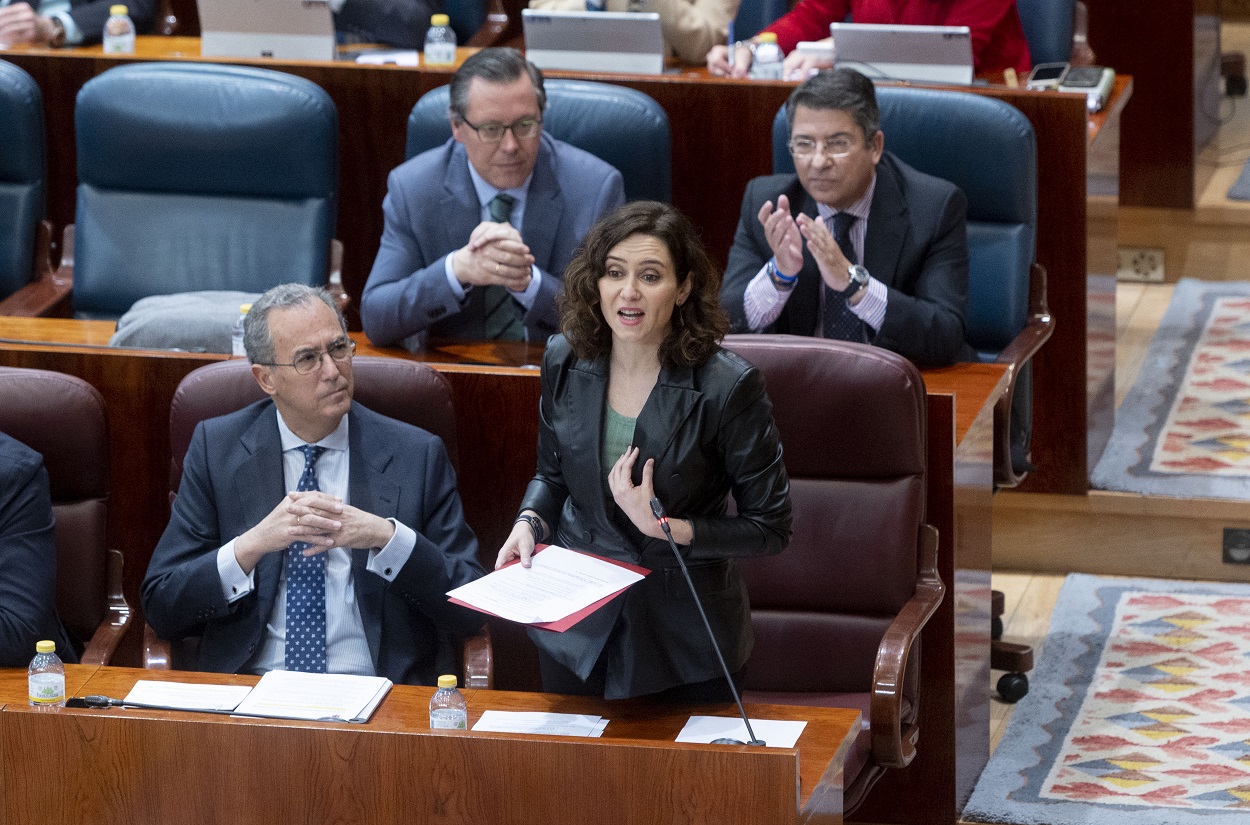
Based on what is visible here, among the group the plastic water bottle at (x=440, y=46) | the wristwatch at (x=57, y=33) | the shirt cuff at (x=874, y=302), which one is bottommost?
the shirt cuff at (x=874, y=302)

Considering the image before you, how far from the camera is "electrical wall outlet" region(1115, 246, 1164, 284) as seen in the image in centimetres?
443

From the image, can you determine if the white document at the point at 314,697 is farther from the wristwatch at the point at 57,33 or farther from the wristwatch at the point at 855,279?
the wristwatch at the point at 57,33

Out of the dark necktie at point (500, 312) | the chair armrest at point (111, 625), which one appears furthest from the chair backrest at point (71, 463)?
the dark necktie at point (500, 312)

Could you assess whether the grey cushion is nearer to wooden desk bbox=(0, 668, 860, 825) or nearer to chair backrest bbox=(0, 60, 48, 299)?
chair backrest bbox=(0, 60, 48, 299)

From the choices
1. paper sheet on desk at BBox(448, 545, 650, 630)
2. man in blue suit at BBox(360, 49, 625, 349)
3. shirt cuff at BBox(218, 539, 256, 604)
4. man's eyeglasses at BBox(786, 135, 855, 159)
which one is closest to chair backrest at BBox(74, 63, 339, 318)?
man in blue suit at BBox(360, 49, 625, 349)

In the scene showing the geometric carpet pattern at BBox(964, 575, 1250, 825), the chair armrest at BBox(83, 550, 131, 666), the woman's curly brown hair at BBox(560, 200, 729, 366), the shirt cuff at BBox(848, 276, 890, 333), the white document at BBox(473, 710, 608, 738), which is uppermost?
the woman's curly brown hair at BBox(560, 200, 729, 366)

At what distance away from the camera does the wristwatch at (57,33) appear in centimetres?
379

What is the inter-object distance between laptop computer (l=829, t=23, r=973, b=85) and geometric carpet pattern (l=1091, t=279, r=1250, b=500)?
757mm

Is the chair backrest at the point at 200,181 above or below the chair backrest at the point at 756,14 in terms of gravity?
below

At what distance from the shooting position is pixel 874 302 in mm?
Answer: 2621

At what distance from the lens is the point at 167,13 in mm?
4281

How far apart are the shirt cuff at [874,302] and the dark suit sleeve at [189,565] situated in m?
0.94

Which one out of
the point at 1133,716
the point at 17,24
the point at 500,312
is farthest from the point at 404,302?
the point at 17,24

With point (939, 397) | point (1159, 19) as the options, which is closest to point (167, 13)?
point (1159, 19)
